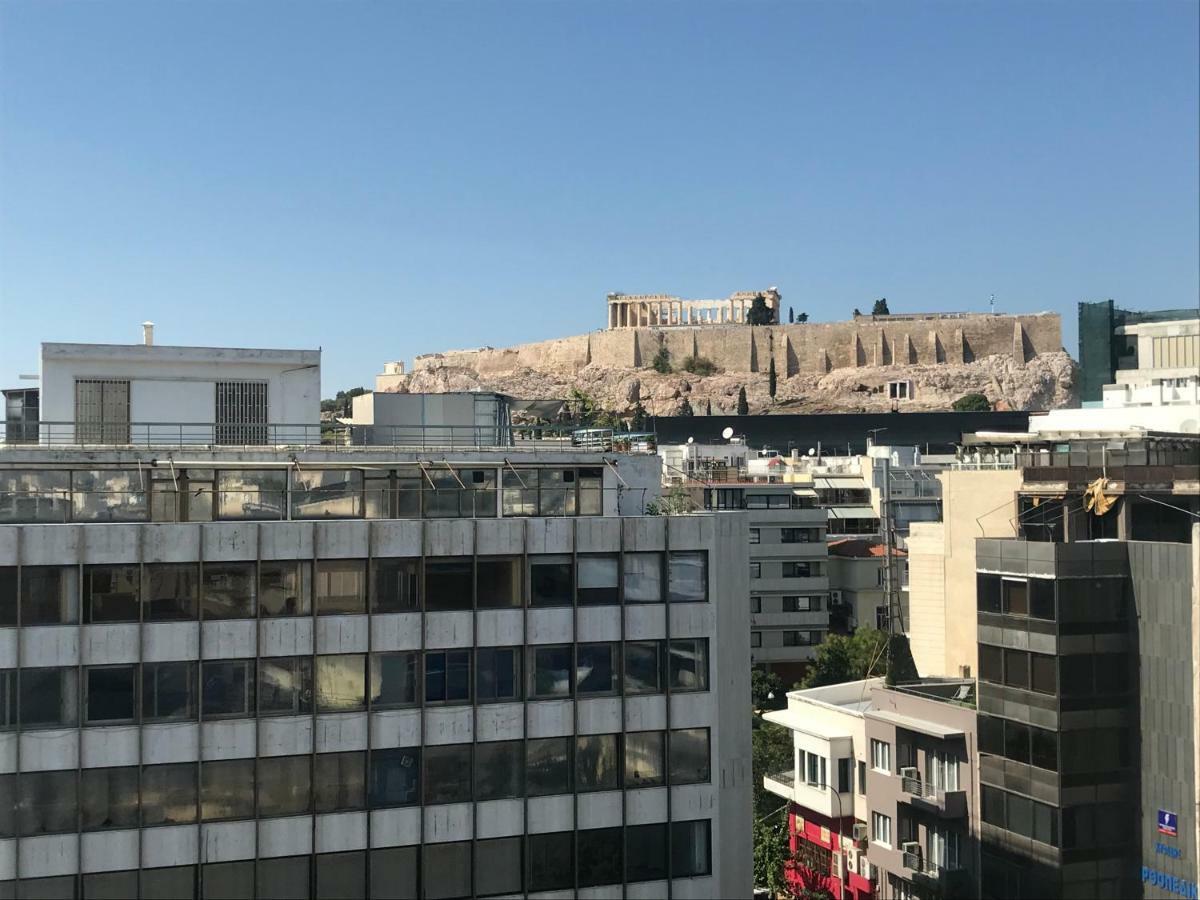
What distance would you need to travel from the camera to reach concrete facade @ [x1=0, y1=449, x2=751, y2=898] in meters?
14.0

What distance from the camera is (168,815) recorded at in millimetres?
14117

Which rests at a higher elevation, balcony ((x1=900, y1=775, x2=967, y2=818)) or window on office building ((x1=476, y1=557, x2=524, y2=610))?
window on office building ((x1=476, y1=557, x2=524, y2=610))

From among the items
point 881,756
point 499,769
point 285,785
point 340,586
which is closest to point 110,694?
point 285,785

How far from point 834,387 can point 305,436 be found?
13019 centimetres

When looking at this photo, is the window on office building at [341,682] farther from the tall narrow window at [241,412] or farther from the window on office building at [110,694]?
the tall narrow window at [241,412]

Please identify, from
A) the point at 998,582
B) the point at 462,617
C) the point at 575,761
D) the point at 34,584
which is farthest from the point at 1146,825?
the point at 34,584

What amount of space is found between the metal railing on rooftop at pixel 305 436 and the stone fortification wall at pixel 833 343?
134 metres

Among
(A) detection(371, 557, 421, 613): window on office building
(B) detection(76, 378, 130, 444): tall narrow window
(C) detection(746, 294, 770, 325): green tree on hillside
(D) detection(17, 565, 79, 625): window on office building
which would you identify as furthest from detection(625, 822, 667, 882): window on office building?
(C) detection(746, 294, 770, 325): green tree on hillside

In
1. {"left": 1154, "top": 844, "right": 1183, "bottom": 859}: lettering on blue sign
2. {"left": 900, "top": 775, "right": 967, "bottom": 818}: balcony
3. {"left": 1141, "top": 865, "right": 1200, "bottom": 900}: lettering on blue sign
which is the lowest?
{"left": 1141, "top": 865, "right": 1200, "bottom": 900}: lettering on blue sign

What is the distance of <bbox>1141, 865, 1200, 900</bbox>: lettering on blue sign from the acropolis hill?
121482 millimetres

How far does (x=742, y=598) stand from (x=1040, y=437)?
11738mm

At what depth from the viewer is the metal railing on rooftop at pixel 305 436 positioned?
66.0 feet

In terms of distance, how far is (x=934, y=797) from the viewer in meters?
24.0

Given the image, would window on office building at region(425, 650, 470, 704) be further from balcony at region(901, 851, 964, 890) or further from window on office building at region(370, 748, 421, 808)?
balcony at region(901, 851, 964, 890)
